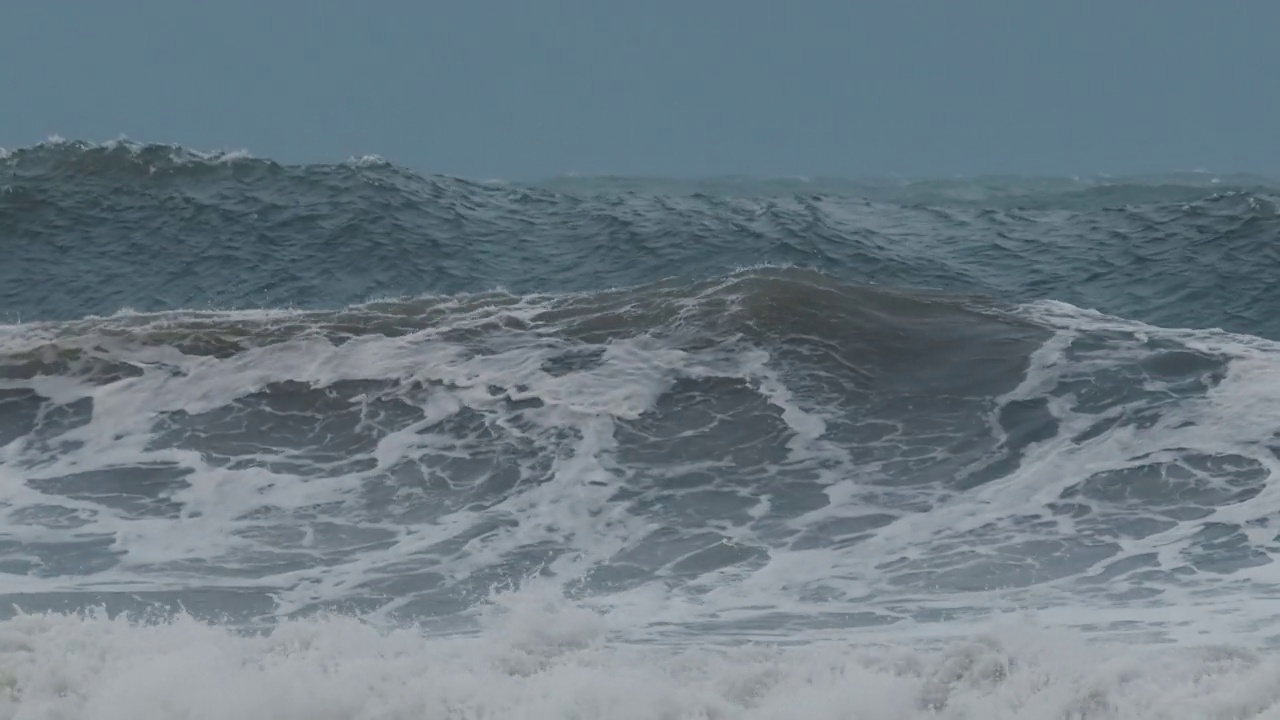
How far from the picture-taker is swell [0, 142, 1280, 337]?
16906 millimetres

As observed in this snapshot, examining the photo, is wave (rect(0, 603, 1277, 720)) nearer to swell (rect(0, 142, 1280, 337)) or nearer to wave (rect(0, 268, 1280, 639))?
wave (rect(0, 268, 1280, 639))

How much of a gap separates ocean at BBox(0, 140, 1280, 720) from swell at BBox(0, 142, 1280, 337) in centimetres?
10

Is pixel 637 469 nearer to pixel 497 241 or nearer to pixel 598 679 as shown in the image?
pixel 598 679

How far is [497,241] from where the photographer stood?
19250mm

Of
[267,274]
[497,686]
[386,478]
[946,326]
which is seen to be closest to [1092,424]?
[946,326]

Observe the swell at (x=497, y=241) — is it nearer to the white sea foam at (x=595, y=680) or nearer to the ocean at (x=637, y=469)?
the ocean at (x=637, y=469)

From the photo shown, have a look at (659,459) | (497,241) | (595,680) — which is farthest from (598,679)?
(497,241)

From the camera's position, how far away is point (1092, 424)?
11898 mm

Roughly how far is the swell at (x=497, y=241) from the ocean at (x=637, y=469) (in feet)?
0.32

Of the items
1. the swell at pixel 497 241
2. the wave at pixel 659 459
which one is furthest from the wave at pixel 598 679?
the swell at pixel 497 241

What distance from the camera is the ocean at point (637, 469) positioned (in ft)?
24.2

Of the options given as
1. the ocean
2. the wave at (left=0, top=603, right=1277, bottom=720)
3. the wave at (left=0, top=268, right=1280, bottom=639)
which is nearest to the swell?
the ocean

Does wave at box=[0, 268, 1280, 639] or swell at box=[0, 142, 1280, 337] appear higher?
swell at box=[0, 142, 1280, 337]

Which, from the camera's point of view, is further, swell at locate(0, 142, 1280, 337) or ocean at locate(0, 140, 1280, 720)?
swell at locate(0, 142, 1280, 337)
